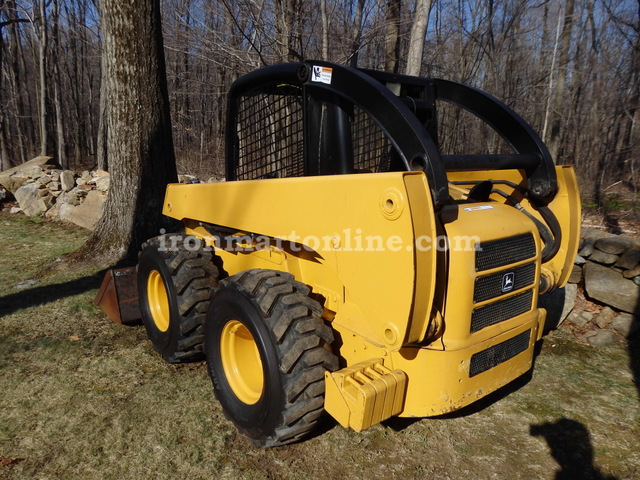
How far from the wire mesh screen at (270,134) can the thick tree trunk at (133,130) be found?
2.96m

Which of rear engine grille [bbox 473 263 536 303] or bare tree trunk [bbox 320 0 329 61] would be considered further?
bare tree trunk [bbox 320 0 329 61]

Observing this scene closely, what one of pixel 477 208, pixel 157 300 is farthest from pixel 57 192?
pixel 477 208

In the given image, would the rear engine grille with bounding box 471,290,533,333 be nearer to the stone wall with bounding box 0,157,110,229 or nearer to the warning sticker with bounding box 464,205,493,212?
the warning sticker with bounding box 464,205,493,212

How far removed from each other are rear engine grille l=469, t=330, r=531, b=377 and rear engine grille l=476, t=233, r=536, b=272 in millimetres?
431

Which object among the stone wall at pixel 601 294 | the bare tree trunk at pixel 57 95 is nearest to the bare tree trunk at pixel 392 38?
the stone wall at pixel 601 294

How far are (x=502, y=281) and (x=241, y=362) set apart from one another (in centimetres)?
156

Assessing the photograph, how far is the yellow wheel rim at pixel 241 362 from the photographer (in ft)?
8.73

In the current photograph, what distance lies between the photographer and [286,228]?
243cm

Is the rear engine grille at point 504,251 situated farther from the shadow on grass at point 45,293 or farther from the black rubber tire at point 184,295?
the shadow on grass at point 45,293

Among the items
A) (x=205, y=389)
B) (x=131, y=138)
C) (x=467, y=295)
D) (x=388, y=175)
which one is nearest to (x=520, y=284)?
(x=467, y=295)

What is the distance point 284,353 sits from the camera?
7.32 ft

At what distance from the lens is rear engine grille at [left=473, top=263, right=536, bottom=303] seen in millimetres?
2264

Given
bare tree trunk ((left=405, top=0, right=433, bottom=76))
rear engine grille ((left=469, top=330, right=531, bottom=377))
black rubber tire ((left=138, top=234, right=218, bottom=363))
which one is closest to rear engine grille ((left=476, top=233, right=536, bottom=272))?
rear engine grille ((left=469, top=330, right=531, bottom=377))

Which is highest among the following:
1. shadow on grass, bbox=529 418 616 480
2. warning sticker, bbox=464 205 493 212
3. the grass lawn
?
warning sticker, bbox=464 205 493 212
